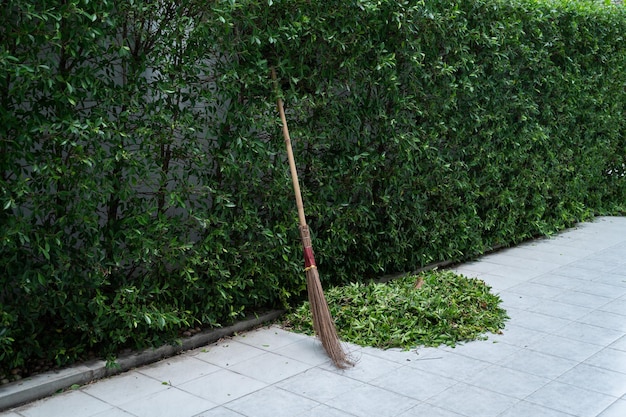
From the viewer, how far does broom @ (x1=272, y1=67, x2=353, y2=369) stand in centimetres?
506

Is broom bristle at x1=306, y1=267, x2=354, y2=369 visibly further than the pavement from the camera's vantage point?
Yes

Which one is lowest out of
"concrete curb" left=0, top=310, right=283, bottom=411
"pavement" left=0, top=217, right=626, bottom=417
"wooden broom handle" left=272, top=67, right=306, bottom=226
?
"pavement" left=0, top=217, right=626, bottom=417

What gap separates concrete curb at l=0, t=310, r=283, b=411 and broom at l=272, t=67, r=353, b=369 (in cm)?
72

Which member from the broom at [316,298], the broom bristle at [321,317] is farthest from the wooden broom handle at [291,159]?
the broom bristle at [321,317]

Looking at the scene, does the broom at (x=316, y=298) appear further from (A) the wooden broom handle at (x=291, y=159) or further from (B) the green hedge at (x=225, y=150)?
(B) the green hedge at (x=225, y=150)

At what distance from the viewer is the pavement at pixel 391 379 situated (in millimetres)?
4277

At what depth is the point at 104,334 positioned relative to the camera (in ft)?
15.7

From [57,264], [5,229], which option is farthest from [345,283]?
[5,229]

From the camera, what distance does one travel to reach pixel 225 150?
5.28 meters

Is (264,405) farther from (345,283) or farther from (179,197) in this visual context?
(345,283)

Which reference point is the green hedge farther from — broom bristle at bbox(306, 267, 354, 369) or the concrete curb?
broom bristle at bbox(306, 267, 354, 369)

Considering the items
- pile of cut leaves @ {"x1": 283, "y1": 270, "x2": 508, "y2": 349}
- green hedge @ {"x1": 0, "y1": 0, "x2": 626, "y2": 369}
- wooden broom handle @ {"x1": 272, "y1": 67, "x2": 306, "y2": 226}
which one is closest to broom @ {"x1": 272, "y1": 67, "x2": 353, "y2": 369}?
wooden broom handle @ {"x1": 272, "y1": 67, "x2": 306, "y2": 226}

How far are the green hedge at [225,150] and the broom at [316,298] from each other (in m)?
0.15

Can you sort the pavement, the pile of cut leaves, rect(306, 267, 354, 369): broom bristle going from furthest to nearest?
the pile of cut leaves < rect(306, 267, 354, 369): broom bristle < the pavement
